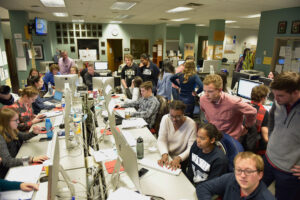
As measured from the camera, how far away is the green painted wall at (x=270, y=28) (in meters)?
5.42

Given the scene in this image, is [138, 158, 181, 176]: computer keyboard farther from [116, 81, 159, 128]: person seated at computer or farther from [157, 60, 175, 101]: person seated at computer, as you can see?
[157, 60, 175, 101]: person seated at computer

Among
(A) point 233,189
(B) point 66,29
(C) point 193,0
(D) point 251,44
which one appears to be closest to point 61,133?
(A) point 233,189

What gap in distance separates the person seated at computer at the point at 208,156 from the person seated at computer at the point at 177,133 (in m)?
0.36

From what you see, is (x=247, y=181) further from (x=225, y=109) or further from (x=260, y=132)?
(x=260, y=132)

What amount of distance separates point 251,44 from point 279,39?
1000cm

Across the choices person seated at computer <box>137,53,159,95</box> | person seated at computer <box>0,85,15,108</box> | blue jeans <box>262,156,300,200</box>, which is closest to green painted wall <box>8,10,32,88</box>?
person seated at computer <box>0,85,15,108</box>

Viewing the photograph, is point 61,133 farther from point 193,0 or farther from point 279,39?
point 279,39

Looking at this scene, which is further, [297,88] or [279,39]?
[279,39]

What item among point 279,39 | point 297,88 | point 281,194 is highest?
point 279,39

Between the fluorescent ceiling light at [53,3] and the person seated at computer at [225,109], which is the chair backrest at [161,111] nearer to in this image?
the person seated at computer at [225,109]

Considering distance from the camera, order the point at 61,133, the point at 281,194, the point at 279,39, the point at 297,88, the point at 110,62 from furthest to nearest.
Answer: the point at 110,62 → the point at 279,39 → the point at 61,133 → the point at 281,194 → the point at 297,88

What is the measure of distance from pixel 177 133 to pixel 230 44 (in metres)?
14.1

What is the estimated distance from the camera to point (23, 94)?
9.51 ft

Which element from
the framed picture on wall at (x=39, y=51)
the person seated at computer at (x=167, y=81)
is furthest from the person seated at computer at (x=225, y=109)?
the framed picture on wall at (x=39, y=51)
